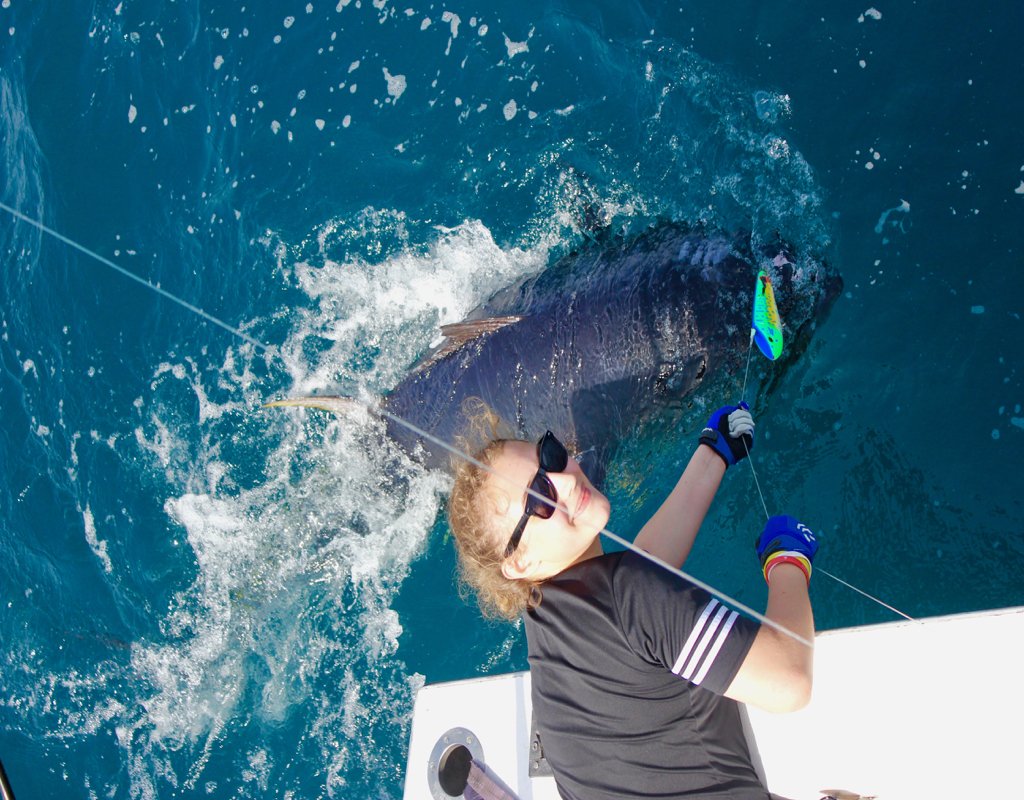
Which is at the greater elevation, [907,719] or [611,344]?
[611,344]

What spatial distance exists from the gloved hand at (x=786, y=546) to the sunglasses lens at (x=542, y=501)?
32.1 inches

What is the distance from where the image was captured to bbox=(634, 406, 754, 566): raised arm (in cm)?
254

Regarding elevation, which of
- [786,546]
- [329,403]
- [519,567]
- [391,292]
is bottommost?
[519,567]

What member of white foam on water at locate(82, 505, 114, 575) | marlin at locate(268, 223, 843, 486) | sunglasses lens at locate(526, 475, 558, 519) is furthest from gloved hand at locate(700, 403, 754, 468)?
white foam on water at locate(82, 505, 114, 575)

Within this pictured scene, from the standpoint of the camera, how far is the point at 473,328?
12.7 ft

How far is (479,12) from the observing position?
465 centimetres

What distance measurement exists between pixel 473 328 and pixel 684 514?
1.88 m

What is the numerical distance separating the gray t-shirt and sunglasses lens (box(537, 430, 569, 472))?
0.36m

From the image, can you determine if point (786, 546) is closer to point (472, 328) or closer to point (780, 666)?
point (780, 666)

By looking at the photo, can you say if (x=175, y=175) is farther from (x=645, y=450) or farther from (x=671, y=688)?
(x=671, y=688)

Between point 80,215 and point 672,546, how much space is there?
5.07 meters

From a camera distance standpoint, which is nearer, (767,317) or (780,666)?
(780,666)

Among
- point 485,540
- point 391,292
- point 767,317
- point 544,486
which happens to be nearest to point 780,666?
point 544,486

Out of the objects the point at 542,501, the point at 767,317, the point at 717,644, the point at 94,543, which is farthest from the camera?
the point at 94,543
